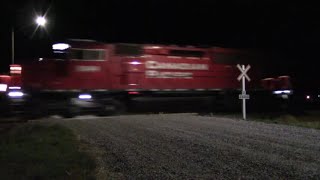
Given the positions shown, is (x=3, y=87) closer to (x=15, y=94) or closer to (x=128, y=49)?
(x=15, y=94)

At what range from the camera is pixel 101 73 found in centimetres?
2462

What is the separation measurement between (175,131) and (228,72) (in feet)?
43.4

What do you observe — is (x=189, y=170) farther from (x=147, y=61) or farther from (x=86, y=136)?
(x=147, y=61)

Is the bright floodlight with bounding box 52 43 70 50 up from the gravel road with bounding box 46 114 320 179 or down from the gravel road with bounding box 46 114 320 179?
up

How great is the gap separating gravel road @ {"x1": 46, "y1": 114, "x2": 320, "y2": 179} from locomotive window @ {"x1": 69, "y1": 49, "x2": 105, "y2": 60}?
641cm

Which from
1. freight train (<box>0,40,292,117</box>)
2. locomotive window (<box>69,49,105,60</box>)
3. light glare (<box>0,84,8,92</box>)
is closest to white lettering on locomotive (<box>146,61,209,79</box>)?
freight train (<box>0,40,292,117</box>)

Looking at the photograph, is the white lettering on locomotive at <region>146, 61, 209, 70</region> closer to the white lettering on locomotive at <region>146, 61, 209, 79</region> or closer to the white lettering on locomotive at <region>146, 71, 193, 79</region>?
the white lettering on locomotive at <region>146, 61, 209, 79</region>

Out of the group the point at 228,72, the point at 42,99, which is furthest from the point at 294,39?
the point at 42,99

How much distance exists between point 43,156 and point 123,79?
1394cm

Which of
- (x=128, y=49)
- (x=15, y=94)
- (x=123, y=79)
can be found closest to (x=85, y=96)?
(x=123, y=79)

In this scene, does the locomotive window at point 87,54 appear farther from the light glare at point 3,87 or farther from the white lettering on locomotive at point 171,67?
the light glare at point 3,87

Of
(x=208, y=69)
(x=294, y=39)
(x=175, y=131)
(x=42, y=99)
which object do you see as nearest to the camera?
(x=175, y=131)

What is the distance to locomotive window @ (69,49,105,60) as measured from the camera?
2375 centimetres

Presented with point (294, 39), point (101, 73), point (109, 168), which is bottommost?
point (109, 168)
